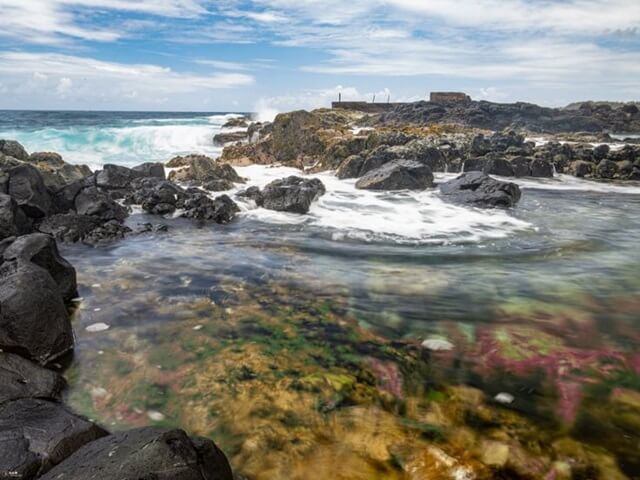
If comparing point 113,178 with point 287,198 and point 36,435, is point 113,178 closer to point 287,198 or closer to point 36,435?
point 287,198

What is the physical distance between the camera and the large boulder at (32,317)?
4730mm

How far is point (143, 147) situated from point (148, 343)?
38.3 metres

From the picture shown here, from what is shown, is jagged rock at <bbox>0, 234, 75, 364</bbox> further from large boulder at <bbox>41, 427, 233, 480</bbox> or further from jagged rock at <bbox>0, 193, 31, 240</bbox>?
jagged rock at <bbox>0, 193, 31, 240</bbox>

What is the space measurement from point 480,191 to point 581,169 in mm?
12220

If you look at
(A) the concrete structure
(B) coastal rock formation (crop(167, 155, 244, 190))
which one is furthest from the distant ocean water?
(A) the concrete structure

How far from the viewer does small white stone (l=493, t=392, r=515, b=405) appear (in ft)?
14.2

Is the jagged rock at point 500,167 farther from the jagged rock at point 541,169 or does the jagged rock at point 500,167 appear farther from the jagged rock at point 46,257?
the jagged rock at point 46,257

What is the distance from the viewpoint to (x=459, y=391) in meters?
4.48

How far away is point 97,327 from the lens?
5785mm

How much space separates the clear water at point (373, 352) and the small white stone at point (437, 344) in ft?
0.27

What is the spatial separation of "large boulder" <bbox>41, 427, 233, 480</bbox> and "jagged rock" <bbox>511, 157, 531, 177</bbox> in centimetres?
2418

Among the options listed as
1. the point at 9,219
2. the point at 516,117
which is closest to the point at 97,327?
the point at 9,219

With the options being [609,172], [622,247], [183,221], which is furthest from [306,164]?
[622,247]

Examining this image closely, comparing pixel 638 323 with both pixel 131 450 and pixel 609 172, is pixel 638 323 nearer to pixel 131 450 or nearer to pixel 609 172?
pixel 131 450
